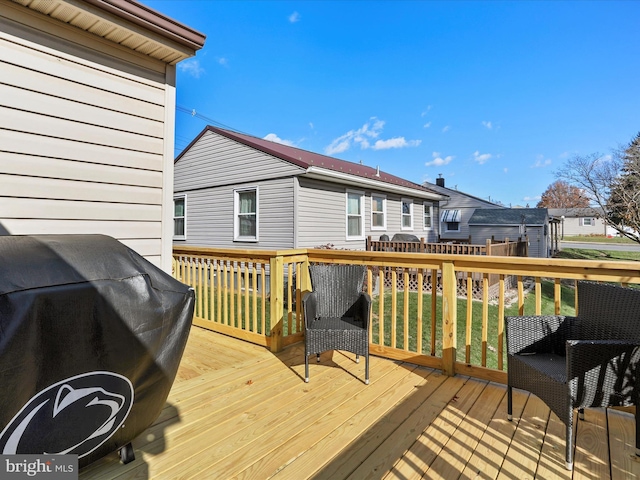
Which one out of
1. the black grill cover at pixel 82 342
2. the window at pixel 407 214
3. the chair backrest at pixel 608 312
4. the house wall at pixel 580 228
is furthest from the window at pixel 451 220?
the house wall at pixel 580 228

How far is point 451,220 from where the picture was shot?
71.4 ft

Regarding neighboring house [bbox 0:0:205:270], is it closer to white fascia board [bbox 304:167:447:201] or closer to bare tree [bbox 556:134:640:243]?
white fascia board [bbox 304:167:447:201]

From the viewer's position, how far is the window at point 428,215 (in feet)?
43.4

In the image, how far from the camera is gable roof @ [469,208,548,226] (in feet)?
58.6

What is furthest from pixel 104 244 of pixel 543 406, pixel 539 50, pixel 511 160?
pixel 511 160

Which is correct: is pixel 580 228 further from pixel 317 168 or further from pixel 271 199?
pixel 271 199

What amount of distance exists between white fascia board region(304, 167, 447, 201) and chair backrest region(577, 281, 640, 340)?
637 cm

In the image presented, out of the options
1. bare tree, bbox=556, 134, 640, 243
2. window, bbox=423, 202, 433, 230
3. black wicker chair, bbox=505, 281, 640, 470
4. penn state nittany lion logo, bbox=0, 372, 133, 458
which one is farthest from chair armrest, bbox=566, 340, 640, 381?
bare tree, bbox=556, 134, 640, 243

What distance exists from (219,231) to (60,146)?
297 inches

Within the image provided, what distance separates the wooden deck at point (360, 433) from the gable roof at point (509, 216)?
1832 cm

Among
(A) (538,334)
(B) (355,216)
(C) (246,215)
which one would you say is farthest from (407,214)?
(A) (538,334)

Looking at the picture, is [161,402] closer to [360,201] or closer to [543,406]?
[543,406]

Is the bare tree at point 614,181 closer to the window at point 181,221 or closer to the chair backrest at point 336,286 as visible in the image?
the chair backrest at point 336,286

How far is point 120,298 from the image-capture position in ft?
4.48
